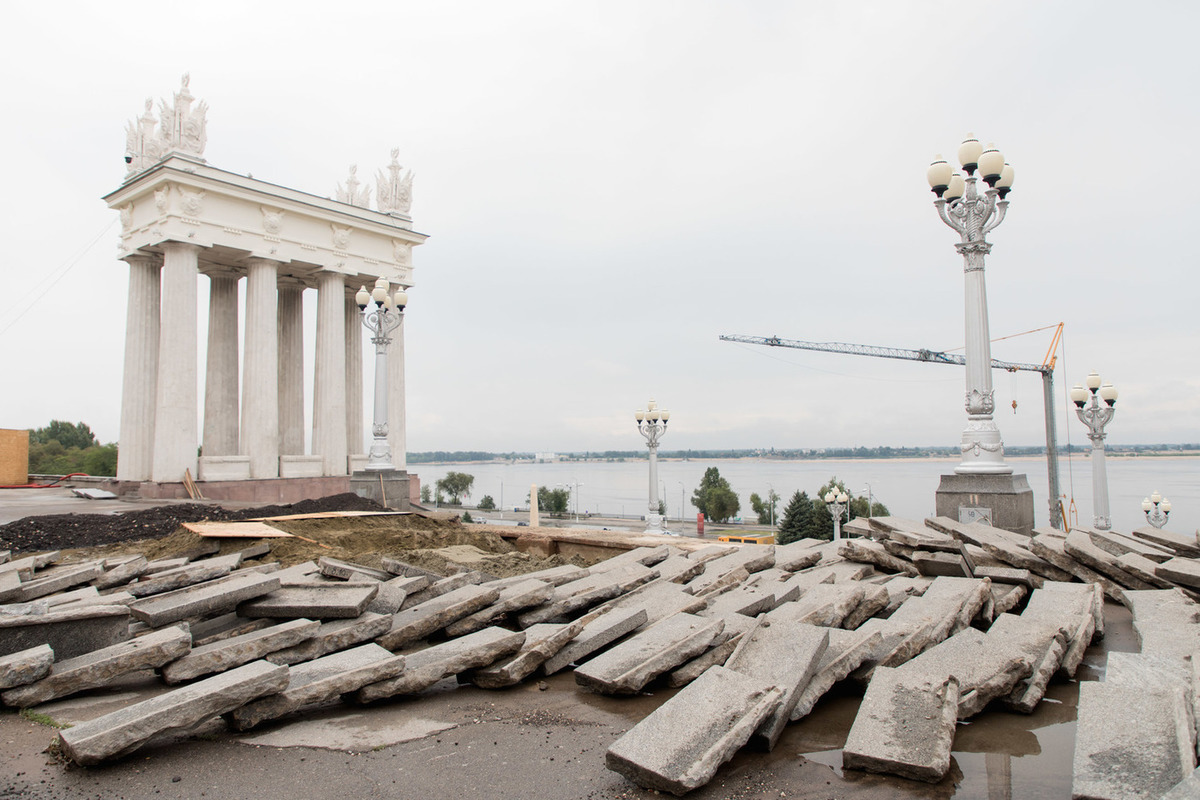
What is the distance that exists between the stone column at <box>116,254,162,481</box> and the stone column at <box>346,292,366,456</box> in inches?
289

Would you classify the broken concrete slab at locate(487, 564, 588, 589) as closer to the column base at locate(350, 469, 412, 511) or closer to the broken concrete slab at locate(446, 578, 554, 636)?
the broken concrete slab at locate(446, 578, 554, 636)

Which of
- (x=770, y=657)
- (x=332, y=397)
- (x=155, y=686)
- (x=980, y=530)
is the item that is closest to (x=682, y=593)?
(x=770, y=657)

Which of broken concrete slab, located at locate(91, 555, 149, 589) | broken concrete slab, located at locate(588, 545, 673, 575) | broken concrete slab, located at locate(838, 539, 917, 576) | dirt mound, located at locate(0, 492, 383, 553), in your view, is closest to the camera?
broken concrete slab, located at locate(91, 555, 149, 589)

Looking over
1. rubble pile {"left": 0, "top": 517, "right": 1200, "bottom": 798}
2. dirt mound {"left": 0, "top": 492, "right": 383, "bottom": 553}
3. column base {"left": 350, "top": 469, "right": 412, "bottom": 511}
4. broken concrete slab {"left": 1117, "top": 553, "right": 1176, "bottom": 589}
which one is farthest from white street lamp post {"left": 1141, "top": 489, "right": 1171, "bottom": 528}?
dirt mound {"left": 0, "top": 492, "right": 383, "bottom": 553}

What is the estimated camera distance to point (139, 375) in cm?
2434

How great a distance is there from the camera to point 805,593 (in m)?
6.36

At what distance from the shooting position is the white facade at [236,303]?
75.5 ft

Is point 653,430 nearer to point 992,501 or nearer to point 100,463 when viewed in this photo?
point 992,501

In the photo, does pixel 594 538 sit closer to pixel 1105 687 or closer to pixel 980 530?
pixel 980 530

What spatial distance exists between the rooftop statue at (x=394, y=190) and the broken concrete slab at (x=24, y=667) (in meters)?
27.4

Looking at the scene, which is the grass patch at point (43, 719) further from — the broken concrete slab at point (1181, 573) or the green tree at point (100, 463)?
the green tree at point (100, 463)

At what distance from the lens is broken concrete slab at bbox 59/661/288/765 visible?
3.47m

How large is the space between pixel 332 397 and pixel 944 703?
26451 millimetres

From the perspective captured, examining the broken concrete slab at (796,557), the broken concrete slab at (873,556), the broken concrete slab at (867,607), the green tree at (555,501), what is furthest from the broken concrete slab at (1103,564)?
the green tree at (555,501)
